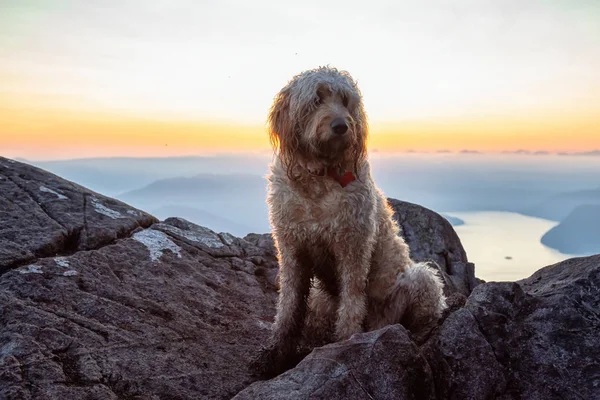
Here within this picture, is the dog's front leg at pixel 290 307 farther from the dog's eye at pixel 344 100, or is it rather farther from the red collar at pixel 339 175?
the dog's eye at pixel 344 100

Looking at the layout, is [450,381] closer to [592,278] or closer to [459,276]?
[592,278]

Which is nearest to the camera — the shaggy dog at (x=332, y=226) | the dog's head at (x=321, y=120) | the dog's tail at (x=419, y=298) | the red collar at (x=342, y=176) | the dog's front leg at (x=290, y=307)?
the dog's head at (x=321, y=120)

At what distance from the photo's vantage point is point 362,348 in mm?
4645

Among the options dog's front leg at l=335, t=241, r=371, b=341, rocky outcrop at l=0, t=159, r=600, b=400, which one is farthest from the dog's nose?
rocky outcrop at l=0, t=159, r=600, b=400

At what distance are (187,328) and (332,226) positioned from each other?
91.6 inches

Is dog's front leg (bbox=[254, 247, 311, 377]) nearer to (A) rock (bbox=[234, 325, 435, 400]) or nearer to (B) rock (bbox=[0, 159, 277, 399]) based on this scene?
(B) rock (bbox=[0, 159, 277, 399])

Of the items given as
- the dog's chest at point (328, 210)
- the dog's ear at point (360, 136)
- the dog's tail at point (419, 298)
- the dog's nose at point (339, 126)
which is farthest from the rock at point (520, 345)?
the dog's nose at point (339, 126)

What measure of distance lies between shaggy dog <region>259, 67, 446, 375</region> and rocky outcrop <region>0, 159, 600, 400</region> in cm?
68

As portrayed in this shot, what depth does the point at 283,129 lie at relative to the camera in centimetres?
594

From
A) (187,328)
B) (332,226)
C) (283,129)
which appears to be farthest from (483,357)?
(187,328)

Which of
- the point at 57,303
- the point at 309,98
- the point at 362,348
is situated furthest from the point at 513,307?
the point at 57,303

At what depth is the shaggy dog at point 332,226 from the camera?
578 cm

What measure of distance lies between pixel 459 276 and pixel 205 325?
642 centimetres

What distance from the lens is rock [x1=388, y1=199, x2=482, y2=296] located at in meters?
11.4
